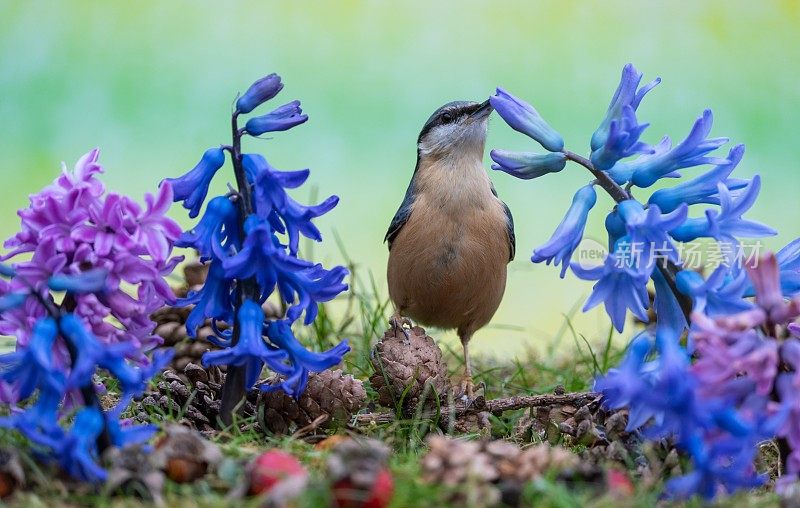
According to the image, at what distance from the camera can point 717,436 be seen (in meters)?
2.12

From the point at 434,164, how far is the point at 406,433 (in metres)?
1.31

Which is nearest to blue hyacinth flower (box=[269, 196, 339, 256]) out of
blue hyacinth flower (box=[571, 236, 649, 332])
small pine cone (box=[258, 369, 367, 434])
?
small pine cone (box=[258, 369, 367, 434])

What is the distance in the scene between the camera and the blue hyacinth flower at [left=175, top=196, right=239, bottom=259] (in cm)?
259

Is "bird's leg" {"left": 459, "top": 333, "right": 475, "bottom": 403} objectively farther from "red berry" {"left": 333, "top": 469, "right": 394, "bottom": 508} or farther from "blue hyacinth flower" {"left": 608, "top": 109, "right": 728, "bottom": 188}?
"red berry" {"left": 333, "top": 469, "right": 394, "bottom": 508}

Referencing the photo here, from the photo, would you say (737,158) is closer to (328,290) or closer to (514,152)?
(514,152)

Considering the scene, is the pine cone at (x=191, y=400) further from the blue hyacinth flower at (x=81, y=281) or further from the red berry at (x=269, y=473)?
the red berry at (x=269, y=473)

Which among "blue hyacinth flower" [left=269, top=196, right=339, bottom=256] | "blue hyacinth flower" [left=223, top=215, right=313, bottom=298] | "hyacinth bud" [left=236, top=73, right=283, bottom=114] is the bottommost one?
"blue hyacinth flower" [left=223, top=215, right=313, bottom=298]

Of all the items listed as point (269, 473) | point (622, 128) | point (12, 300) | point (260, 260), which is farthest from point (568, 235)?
point (12, 300)

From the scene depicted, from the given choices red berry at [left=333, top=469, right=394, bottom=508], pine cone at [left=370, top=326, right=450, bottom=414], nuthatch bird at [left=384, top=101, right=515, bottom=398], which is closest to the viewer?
red berry at [left=333, top=469, right=394, bottom=508]

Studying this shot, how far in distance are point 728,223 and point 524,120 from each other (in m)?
0.60

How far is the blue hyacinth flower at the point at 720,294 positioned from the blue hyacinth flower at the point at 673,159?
1.14 feet

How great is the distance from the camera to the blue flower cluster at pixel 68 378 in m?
2.13

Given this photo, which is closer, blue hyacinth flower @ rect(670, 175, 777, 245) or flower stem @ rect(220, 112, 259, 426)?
blue hyacinth flower @ rect(670, 175, 777, 245)

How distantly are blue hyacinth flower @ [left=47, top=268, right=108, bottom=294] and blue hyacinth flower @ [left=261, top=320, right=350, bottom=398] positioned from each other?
54 cm
